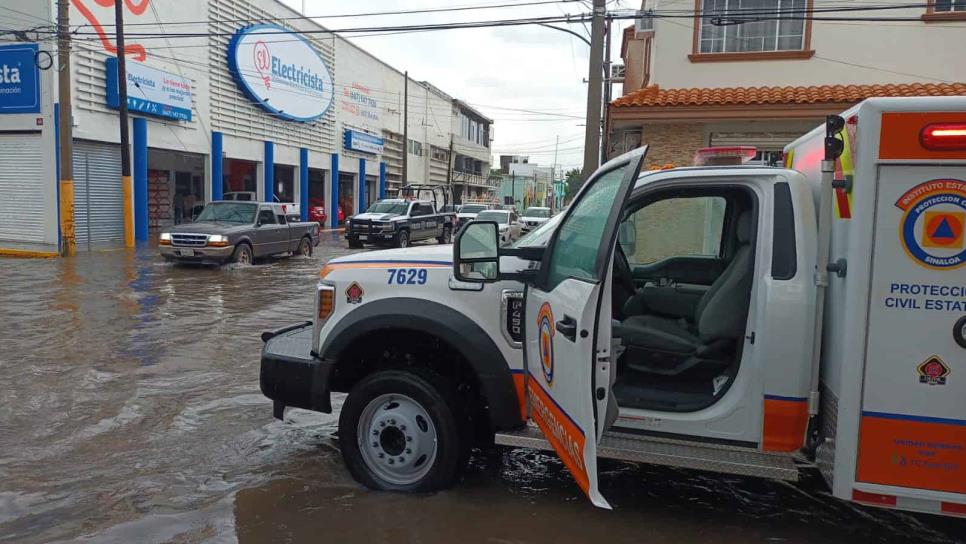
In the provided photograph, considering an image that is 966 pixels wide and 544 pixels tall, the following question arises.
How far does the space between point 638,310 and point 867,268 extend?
76.6 inches

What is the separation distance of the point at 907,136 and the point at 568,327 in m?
1.65

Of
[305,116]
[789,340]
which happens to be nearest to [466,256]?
[789,340]

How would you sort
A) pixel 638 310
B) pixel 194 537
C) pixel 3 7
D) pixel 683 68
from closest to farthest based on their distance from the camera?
pixel 194 537, pixel 638 310, pixel 683 68, pixel 3 7

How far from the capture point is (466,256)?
12.0ft

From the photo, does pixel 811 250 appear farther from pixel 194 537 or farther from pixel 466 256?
pixel 194 537

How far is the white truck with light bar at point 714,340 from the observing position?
295 cm

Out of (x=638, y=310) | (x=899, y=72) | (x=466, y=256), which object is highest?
(x=899, y=72)

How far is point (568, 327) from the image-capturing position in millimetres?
2965

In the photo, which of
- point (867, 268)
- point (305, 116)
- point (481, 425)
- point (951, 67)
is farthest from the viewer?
point (305, 116)

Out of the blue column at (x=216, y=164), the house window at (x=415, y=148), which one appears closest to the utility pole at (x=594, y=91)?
the blue column at (x=216, y=164)

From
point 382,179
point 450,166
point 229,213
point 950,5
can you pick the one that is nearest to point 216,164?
point 229,213

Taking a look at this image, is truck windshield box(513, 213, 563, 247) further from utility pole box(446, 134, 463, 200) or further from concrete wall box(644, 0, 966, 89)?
utility pole box(446, 134, 463, 200)

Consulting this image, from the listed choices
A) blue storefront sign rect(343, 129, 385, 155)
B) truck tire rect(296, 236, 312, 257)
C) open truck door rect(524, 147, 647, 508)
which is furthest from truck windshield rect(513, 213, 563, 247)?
blue storefront sign rect(343, 129, 385, 155)

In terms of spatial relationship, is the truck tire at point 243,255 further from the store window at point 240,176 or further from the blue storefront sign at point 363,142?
the blue storefront sign at point 363,142
